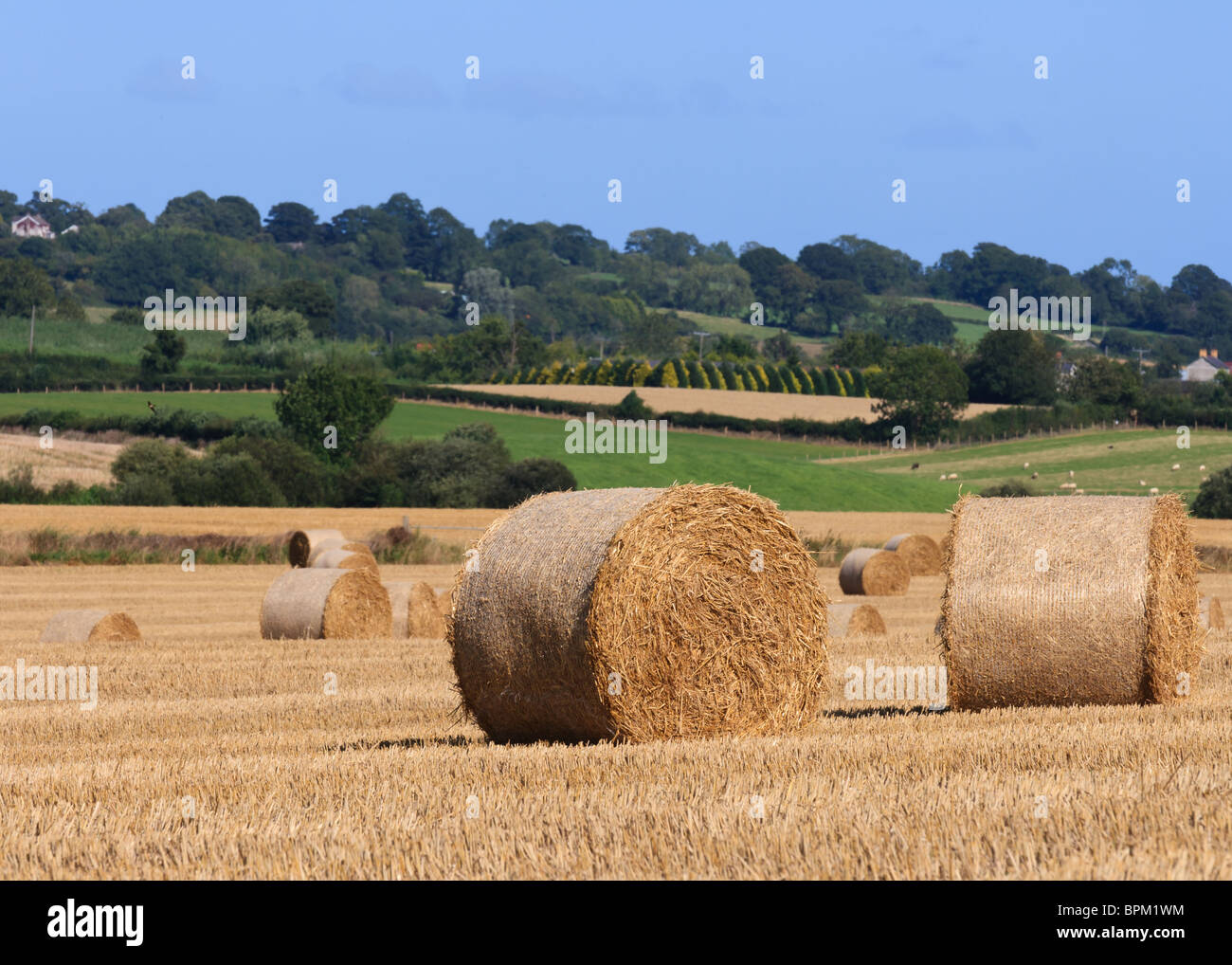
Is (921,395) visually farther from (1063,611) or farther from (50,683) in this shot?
(1063,611)

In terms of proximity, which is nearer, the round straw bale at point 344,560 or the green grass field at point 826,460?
the round straw bale at point 344,560

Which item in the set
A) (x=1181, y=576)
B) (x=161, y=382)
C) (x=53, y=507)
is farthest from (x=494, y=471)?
(x=1181, y=576)

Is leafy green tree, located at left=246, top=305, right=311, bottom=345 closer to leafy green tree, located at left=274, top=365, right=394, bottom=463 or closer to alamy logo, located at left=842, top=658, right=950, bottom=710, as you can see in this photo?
leafy green tree, located at left=274, top=365, right=394, bottom=463

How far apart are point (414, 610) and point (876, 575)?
12019 mm

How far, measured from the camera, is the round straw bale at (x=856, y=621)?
69.2ft

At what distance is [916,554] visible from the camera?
35.7m

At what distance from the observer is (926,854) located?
595 centimetres

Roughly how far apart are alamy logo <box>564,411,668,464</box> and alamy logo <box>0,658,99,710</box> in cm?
5130

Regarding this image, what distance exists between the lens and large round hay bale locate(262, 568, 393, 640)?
20.3 metres

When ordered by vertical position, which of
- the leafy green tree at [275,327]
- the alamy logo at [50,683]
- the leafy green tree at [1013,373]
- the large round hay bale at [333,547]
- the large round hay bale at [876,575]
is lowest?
the large round hay bale at [876,575]

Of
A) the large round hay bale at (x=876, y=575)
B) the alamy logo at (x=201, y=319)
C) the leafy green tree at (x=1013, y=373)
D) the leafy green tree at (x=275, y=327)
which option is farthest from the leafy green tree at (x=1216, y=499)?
the leafy green tree at (x=275, y=327)

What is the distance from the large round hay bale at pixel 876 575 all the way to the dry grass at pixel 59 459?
26898 mm
